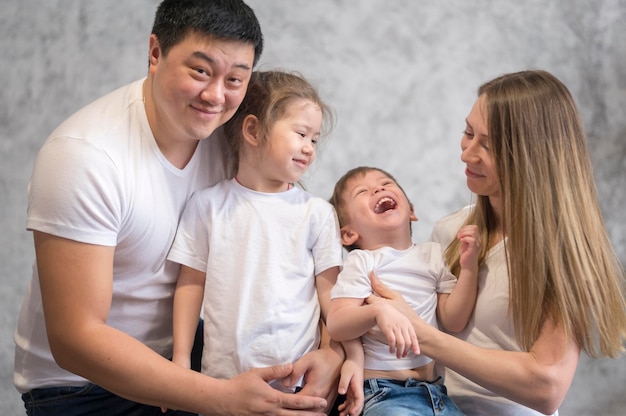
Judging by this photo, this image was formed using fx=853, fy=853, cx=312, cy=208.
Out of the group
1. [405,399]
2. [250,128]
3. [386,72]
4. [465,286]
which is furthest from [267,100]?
[386,72]

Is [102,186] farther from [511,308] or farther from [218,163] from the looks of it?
[511,308]

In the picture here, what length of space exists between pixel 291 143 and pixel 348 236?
29 cm

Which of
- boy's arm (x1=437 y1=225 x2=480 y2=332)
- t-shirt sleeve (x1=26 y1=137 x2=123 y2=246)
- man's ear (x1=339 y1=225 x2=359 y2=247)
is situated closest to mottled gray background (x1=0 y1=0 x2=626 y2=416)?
man's ear (x1=339 y1=225 x2=359 y2=247)

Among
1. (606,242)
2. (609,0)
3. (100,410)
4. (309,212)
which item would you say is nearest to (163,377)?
(100,410)

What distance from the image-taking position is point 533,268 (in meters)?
1.80

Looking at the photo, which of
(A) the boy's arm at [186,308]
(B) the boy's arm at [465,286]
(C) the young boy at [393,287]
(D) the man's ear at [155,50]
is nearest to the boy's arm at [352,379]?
(C) the young boy at [393,287]

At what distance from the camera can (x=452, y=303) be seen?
1932 mm

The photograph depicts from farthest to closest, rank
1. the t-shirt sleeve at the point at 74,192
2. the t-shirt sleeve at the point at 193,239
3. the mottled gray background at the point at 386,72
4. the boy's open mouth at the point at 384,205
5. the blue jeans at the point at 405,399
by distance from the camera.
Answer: the mottled gray background at the point at 386,72 → the boy's open mouth at the point at 384,205 → the t-shirt sleeve at the point at 193,239 → the blue jeans at the point at 405,399 → the t-shirt sleeve at the point at 74,192

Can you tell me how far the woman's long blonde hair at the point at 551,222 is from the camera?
180 cm

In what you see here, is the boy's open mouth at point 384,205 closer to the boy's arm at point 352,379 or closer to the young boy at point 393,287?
the young boy at point 393,287

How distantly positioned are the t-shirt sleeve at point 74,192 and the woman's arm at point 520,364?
0.71 metres

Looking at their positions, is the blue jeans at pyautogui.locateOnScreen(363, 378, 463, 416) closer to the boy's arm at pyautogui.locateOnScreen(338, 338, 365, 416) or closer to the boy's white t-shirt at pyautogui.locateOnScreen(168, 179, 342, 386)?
the boy's arm at pyautogui.locateOnScreen(338, 338, 365, 416)

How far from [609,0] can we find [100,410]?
2.57m

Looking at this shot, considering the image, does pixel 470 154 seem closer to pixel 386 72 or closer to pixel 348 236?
pixel 348 236
